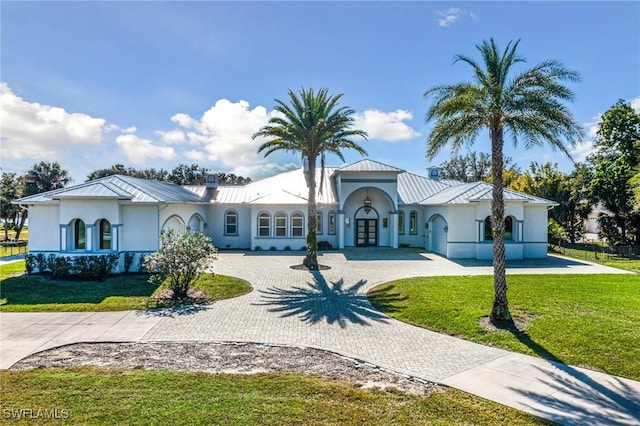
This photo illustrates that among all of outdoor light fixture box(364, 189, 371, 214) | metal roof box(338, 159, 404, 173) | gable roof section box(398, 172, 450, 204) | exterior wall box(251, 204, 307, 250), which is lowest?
exterior wall box(251, 204, 307, 250)

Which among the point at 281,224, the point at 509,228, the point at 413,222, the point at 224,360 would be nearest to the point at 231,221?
the point at 281,224

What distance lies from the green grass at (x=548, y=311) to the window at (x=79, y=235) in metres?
14.8

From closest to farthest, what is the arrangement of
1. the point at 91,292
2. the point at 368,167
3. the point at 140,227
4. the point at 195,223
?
the point at 91,292
the point at 140,227
the point at 195,223
the point at 368,167

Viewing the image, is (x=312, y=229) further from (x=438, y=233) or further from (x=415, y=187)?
(x=415, y=187)

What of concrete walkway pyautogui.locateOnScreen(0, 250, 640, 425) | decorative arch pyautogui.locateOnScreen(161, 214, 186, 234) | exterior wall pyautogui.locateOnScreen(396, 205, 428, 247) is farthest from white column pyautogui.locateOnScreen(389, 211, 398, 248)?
decorative arch pyautogui.locateOnScreen(161, 214, 186, 234)

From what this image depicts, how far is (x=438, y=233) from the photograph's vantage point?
86.4ft

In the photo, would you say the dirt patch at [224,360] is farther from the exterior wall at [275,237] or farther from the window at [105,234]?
the exterior wall at [275,237]

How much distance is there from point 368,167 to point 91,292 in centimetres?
2017

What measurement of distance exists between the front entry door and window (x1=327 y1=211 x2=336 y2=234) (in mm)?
2131

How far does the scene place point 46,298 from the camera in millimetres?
13992

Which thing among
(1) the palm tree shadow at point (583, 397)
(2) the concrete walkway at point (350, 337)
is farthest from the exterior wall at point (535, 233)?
(1) the palm tree shadow at point (583, 397)

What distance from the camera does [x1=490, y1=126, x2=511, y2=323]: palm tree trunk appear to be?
10.8m

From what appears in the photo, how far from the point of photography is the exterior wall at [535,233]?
24.6 m

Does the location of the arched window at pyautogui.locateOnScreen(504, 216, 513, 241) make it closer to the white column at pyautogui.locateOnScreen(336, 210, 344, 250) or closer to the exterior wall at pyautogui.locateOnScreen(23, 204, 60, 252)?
the white column at pyautogui.locateOnScreen(336, 210, 344, 250)
